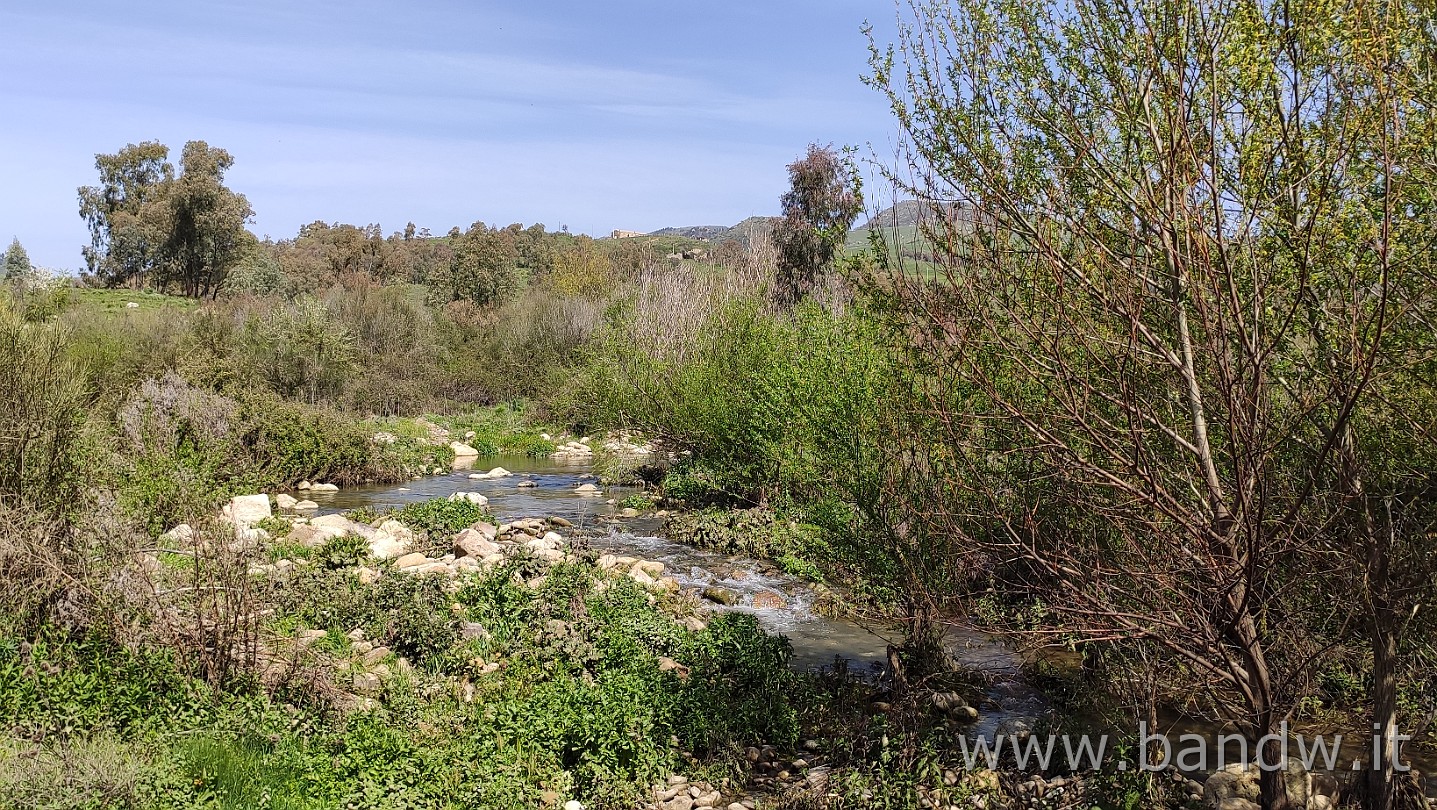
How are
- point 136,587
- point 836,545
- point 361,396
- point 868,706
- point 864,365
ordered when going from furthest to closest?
point 361,396 < point 864,365 < point 836,545 < point 868,706 < point 136,587

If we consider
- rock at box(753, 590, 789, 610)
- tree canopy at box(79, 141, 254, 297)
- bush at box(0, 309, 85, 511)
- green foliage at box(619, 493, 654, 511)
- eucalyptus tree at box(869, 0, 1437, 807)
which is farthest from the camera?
tree canopy at box(79, 141, 254, 297)

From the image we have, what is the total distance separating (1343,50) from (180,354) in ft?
74.4

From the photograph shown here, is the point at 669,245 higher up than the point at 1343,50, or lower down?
higher up

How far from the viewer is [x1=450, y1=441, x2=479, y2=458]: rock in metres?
26.6

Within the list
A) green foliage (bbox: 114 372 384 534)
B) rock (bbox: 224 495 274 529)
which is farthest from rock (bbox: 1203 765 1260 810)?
rock (bbox: 224 495 274 529)

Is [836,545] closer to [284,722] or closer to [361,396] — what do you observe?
[284,722]

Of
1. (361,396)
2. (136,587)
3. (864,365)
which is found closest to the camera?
(136,587)

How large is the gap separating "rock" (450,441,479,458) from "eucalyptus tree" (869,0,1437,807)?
75.4 feet

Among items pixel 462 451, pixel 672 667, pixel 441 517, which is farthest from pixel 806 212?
pixel 672 667

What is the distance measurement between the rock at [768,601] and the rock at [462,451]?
1598 centimetres

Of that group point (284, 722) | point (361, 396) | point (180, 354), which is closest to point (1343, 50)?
point (284, 722)

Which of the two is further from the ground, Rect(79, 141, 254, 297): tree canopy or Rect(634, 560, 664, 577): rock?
Rect(79, 141, 254, 297): tree canopy

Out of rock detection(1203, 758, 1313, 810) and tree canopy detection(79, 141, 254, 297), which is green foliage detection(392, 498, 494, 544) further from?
tree canopy detection(79, 141, 254, 297)

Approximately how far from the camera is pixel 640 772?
21.5 feet
